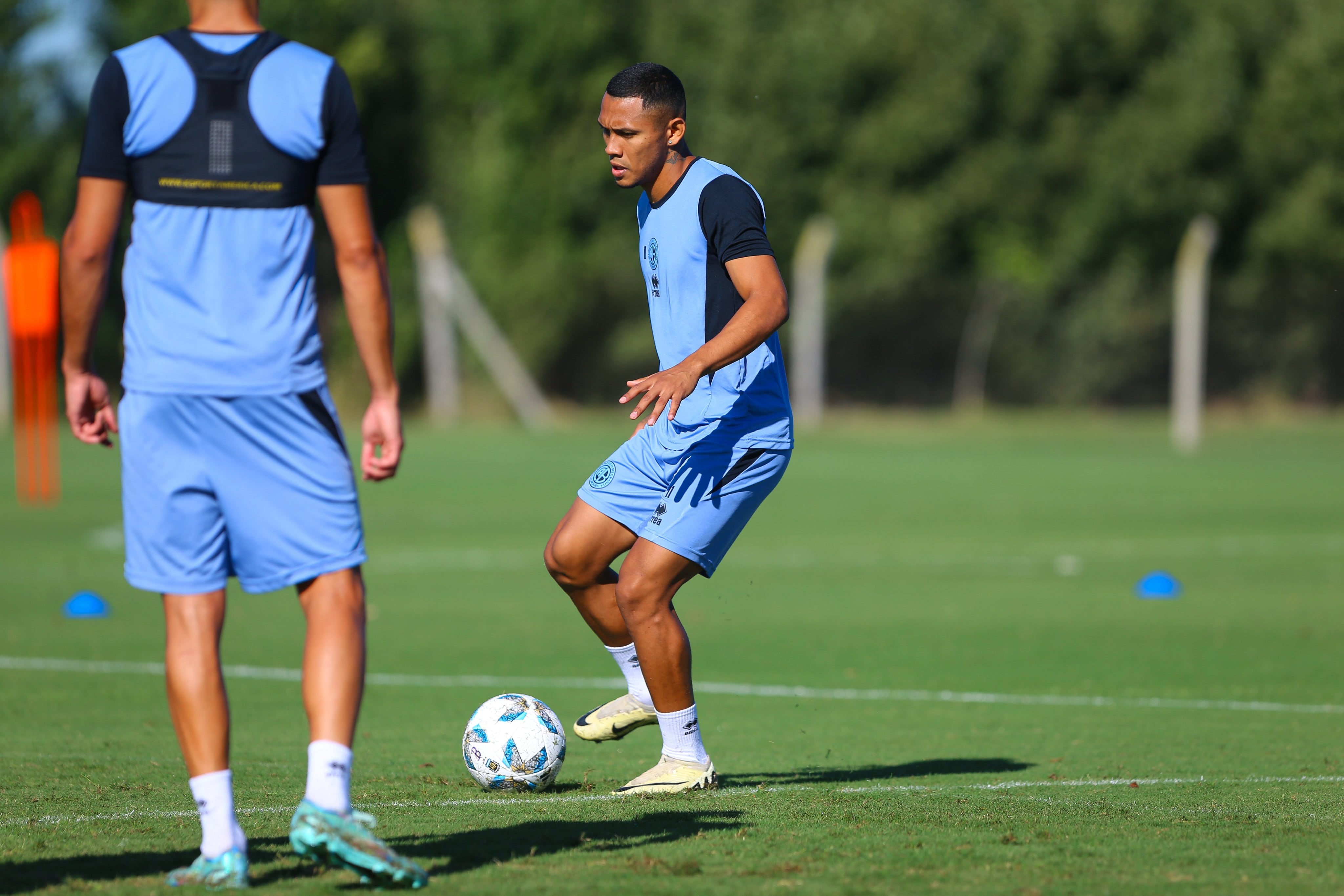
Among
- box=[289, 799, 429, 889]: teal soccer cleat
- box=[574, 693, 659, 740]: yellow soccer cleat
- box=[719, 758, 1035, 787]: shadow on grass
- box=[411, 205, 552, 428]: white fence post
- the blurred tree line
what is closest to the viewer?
box=[289, 799, 429, 889]: teal soccer cleat

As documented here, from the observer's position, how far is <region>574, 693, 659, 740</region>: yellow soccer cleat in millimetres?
6367

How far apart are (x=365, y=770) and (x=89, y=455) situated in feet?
85.1

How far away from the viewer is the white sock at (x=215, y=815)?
423 cm

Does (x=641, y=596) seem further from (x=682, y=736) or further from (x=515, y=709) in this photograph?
(x=515, y=709)

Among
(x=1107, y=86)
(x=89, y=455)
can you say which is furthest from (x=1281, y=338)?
(x=89, y=455)

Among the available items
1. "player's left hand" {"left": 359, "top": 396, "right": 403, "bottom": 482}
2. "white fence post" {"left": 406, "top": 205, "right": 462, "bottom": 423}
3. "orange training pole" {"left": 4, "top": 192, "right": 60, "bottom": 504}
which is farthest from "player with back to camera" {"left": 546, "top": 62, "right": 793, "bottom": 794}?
"white fence post" {"left": 406, "top": 205, "right": 462, "bottom": 423}

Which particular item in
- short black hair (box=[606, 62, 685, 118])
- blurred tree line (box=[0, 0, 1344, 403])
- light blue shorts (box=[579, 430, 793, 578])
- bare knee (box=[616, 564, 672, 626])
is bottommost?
bare knee (box=[616, 564, 672, 626])

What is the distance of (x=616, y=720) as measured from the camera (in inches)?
252

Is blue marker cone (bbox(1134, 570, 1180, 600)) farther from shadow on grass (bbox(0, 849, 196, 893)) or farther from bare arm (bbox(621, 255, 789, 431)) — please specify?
shadow on grass (bbox(0, 849, 196, 893))

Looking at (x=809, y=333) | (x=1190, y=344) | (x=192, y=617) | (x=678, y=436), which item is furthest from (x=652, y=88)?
(x=1190, y=344)

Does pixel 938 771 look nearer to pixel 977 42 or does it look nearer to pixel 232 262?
pixel 232 262

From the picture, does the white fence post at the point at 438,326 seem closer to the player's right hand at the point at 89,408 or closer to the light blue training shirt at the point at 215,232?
the player's right hand at the point at 89,408

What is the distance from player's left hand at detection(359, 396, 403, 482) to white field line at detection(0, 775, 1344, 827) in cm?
155

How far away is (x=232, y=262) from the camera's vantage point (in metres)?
4.22
